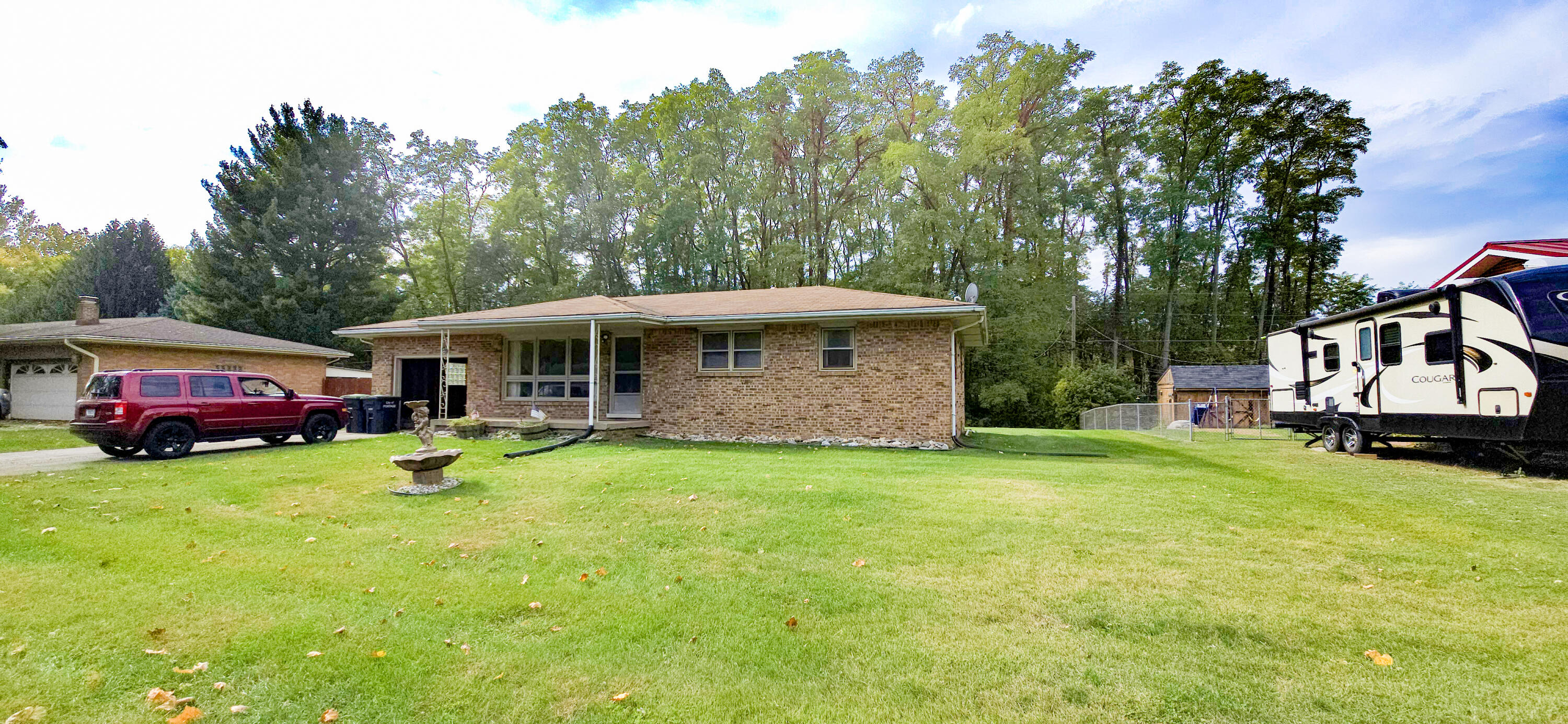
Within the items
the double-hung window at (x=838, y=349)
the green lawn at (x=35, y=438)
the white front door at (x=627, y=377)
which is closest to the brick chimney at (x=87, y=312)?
the green lawn at (x=35, y=438)

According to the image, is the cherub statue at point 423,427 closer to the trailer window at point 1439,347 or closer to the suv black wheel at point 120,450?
the suv black wheel at point 120,450

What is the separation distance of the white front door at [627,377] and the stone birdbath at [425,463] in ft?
23.2

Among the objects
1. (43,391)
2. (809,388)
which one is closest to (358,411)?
(809,388)

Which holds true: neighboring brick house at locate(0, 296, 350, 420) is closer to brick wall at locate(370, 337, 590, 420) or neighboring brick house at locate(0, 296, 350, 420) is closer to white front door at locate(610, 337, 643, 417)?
brick wall at locate(370, 337, 590, 420)

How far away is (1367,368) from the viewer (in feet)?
40.2

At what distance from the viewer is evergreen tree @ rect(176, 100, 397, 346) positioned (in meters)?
30.2

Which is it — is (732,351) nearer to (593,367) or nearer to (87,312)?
(593,367)

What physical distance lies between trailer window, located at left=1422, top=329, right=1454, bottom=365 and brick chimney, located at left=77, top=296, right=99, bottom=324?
32596 mm

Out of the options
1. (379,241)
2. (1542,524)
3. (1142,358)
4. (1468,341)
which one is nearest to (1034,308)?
(1142,358)

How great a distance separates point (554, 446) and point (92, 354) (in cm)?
1599

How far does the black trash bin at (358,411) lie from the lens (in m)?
16.0

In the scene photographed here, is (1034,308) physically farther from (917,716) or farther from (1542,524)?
(917,716)

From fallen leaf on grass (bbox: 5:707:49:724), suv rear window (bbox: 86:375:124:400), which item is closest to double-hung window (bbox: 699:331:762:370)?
suv rear window (bbox: 86:375:124:400)

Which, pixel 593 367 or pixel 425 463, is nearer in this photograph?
pixel 425 463
